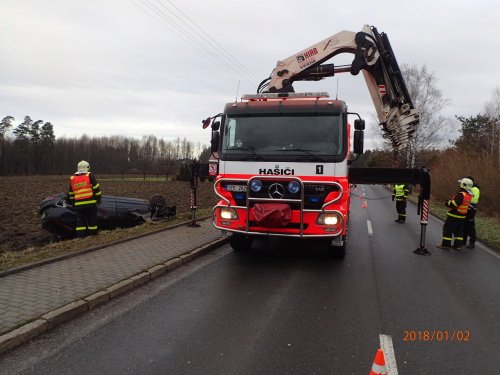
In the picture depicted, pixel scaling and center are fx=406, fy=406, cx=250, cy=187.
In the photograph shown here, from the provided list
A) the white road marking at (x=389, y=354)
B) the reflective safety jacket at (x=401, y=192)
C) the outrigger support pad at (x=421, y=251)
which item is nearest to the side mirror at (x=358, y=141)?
the outrigger support pad at (x=421, y=251)

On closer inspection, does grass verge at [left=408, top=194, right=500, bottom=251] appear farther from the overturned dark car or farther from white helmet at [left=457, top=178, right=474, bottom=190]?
the overturned dark car

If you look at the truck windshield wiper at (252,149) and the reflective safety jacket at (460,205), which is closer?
the truck windshield wiper at (252,149)

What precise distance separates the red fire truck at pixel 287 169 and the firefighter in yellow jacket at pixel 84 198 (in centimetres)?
292

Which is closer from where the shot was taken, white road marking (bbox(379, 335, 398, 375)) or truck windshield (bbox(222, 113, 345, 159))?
white road marking (bbox(379, 335, 398, 375))

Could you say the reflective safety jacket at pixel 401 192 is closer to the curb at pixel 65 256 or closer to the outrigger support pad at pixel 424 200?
the outrigger support pad at pixel 424 200

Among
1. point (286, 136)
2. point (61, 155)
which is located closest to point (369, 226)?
point (286, 136)

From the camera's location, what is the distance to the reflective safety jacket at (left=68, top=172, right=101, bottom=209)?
8.88 metres

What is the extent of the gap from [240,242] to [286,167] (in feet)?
7.21

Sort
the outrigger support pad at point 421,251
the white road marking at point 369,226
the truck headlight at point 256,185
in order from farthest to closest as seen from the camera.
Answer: the white road marking at point 369,226 → the outrigger support pad at point 421,251 → the truck headlight at point 256,185

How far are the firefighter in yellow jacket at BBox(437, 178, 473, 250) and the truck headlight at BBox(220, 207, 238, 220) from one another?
530cm

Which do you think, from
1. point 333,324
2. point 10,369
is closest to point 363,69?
point 333,324

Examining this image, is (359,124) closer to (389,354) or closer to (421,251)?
(421,251)

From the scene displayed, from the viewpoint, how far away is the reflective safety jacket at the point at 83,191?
8.88 meters
